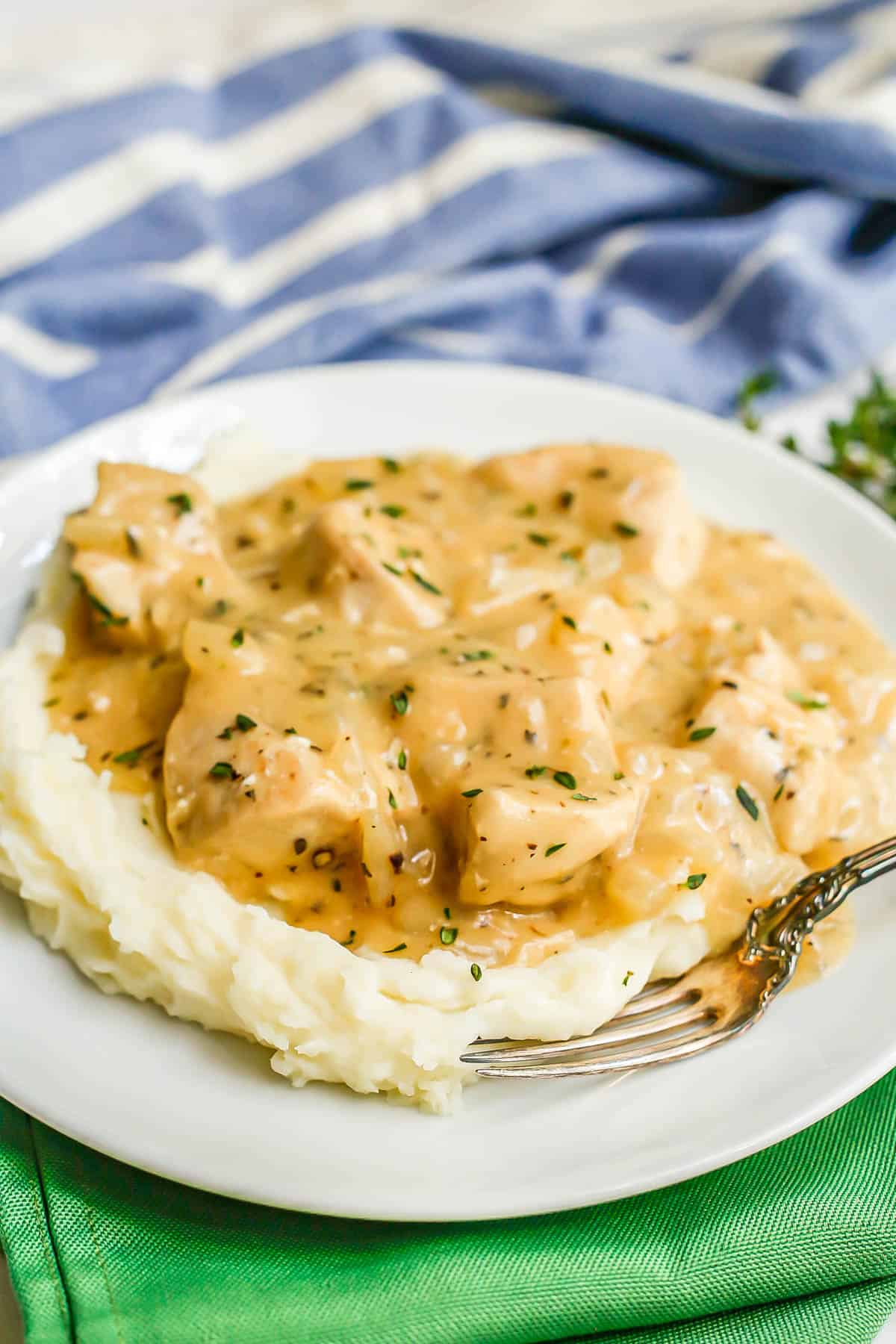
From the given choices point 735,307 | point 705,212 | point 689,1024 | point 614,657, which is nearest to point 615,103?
point 705,212

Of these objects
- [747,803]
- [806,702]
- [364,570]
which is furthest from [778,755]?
[364,570]

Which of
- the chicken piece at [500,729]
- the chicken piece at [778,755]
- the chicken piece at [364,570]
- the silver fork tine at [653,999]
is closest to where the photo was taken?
the silver fork tine at [653,999]

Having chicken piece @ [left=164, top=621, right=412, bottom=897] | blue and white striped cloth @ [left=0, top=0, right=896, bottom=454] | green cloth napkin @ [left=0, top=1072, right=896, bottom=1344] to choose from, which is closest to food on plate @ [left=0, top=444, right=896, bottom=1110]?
chicken piece @ [left=164, top=621, right=412, bottom=897]

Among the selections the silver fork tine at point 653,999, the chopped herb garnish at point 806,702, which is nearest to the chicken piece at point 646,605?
the chopped herb garnish at point 806,702

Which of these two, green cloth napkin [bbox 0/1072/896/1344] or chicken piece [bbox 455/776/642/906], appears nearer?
green cloth napkin [bbox 0/1072/896/1344]

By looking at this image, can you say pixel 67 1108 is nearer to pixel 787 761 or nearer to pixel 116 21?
pixel 787 761

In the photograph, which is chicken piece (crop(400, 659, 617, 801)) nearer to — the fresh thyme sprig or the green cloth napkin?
the green cloth napkin

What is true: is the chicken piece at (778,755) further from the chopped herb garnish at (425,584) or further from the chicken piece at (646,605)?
the chopped herb garnish at (425,584)
